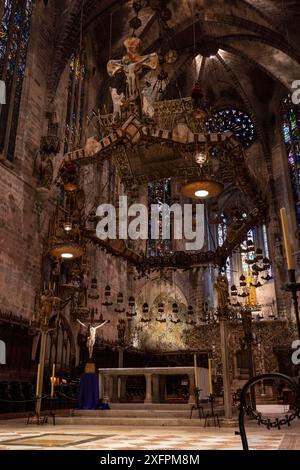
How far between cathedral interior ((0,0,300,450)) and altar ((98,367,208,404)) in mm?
55

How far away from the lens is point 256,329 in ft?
86.1

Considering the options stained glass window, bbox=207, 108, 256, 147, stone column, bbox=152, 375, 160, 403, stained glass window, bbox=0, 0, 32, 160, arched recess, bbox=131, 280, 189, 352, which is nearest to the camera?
stone column, bbox=152, 375, 160, 403

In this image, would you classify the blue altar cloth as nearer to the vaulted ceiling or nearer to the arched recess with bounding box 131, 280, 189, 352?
the vaulted ceiling

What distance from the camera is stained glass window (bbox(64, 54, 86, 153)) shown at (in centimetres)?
1983

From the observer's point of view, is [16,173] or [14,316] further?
[16,173]

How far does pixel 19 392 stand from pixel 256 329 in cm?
1719

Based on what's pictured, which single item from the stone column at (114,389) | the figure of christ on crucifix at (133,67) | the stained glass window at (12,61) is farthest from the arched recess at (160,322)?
the figure of christ on crucifix at (133,67)

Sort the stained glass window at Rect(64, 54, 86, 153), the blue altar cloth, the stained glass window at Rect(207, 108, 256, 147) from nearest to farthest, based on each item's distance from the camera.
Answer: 1. the blue altar cloth
2. the stained glass window at Rect(64, 54, 86, 153)
3. the stained glass window at Rect(207, 108, 256, 147)

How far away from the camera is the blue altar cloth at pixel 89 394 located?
36.9ft

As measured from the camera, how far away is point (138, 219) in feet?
68.1

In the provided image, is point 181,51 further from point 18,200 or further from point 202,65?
point 18,200

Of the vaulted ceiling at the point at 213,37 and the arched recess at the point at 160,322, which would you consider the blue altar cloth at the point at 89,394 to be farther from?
the arched recess at the point at 160,322

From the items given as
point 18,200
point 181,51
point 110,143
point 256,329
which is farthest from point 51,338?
point 181,51

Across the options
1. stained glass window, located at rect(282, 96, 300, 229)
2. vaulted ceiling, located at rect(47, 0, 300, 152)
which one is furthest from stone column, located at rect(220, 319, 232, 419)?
stained glass window, located at rect(282, 96, 300, 229)
